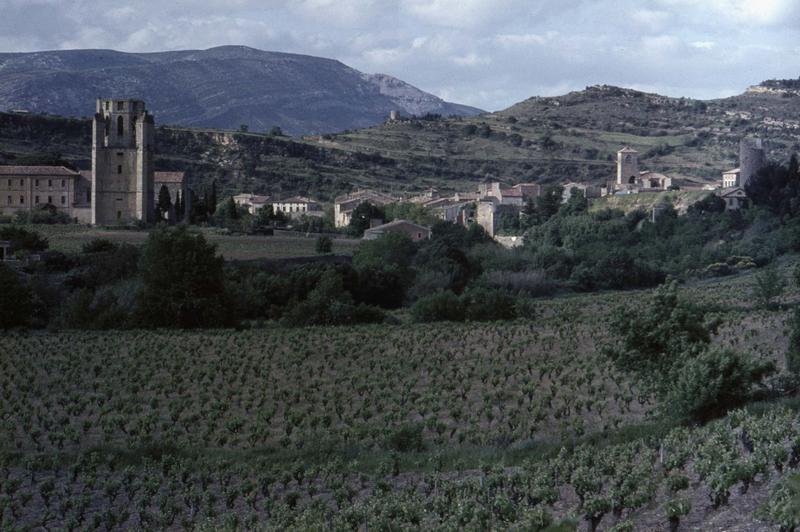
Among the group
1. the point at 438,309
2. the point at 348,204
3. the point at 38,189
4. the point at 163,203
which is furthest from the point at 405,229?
the point at 438,309

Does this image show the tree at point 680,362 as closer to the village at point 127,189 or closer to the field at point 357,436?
the field at point 357,436

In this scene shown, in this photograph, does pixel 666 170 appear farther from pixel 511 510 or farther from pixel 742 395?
pixel 511 510

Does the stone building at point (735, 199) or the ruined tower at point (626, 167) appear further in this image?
the ruined tower at point (626, 167)

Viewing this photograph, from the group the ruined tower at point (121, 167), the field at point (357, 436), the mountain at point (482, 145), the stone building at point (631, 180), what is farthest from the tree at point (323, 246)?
the stone building at point (631, 180)

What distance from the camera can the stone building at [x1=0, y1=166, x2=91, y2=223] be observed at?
214 ft

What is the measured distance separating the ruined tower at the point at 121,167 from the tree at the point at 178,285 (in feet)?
74.0

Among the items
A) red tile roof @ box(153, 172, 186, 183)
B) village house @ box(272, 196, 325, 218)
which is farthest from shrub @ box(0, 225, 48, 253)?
village house @ box(272, 196, 325, 218)

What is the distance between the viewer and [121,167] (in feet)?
201

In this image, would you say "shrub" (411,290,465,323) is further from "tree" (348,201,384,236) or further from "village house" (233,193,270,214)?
"village house" (233,193,270,214)

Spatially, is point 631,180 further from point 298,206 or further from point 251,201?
point 251,201

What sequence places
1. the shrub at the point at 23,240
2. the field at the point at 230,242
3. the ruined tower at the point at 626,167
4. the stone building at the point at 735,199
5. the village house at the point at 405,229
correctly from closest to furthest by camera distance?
the shrub at the point at 23,240
the field at the point at 230,242
the village house at the point at 405,229
the stone building at the point at 735,199
the ruined tower at the point at 626,167

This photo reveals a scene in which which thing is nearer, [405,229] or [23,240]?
[23,240]

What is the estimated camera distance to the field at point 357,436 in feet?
46.2

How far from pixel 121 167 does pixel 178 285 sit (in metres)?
24.0
